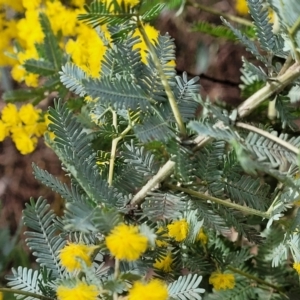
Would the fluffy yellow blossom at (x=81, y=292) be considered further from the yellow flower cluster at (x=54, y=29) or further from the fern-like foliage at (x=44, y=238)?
the yellow flower cluster at (x=54, y=29)

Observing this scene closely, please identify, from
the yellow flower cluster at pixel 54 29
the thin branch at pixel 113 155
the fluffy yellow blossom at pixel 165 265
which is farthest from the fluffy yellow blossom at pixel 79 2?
the fluffy yellow blossom at pixel 165 265

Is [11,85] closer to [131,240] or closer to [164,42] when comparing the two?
[164,42]

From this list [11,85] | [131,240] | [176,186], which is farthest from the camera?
[11,85]

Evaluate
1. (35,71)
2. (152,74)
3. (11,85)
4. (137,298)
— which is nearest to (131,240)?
(137,298)

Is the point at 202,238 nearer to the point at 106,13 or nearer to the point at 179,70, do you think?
the point at 106,13

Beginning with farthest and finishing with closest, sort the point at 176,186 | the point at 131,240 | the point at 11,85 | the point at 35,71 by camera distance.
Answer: the point at 11,85, the point at 35,71, the point at 176,186, the point at 131,240

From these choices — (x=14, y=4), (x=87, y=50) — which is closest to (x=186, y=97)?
(x=87, y=50)

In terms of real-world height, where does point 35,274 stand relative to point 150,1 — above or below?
below
